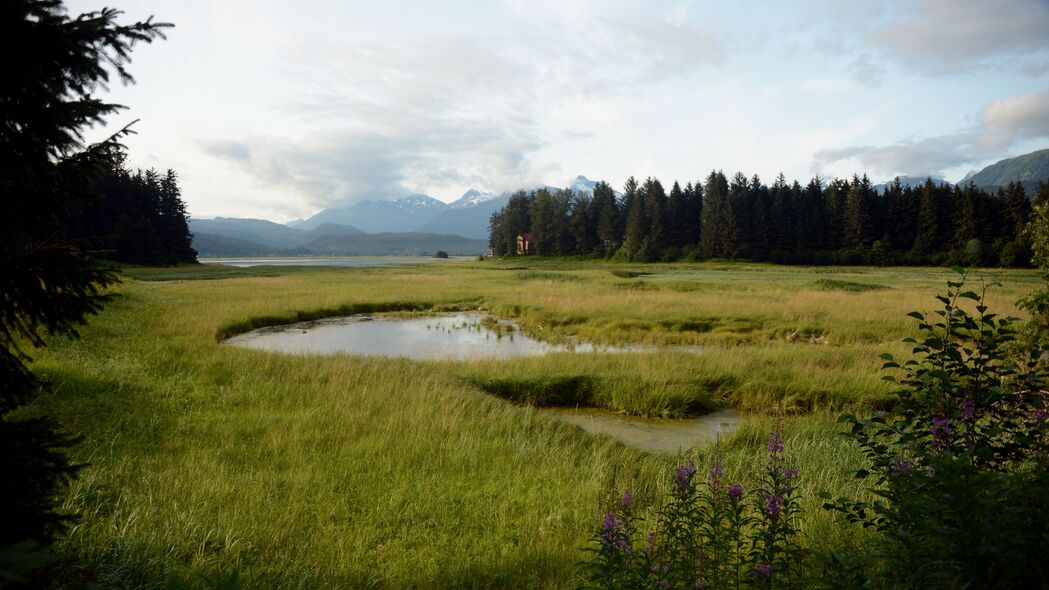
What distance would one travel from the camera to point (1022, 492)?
9.57ft

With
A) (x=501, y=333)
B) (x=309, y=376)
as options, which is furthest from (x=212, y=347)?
(x=501, y=333)

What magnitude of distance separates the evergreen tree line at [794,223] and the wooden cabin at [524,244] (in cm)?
1041

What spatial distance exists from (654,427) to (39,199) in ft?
33.5

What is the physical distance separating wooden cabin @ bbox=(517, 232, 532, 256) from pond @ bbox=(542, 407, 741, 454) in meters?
114

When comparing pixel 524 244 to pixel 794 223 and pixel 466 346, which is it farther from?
pixel 466 346

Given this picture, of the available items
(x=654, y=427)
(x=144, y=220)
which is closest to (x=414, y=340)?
(x=654, y=427)

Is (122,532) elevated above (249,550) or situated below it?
above

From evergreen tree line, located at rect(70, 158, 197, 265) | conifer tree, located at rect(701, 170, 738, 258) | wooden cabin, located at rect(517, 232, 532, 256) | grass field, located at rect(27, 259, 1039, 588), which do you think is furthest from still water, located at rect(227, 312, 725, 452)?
wooden cabin, located at rect(517, 232, 532, 256)

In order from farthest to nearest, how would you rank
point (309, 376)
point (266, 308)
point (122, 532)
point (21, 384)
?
point (266, 308), point (309, 376), point (122, 532), point (21, 384)

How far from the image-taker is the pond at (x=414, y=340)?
59.1 ft

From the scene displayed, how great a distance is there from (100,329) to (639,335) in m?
18.4

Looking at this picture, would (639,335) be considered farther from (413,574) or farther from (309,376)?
(413,574)

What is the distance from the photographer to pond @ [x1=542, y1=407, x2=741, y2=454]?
31.9 feet

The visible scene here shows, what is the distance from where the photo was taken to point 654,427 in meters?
10.8
